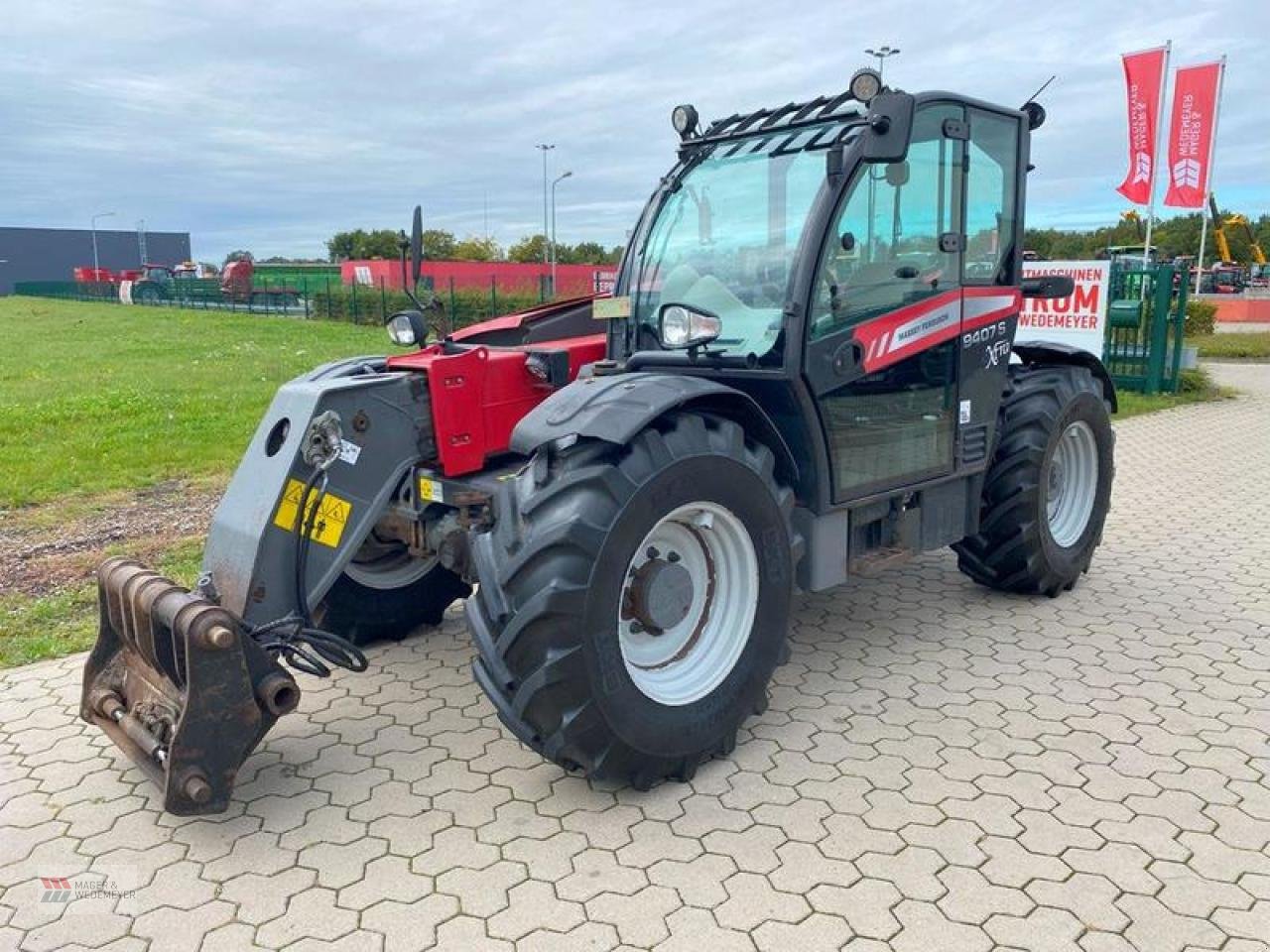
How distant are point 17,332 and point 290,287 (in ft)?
43.1

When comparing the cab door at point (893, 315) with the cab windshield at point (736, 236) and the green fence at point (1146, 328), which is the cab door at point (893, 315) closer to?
the cab windshield at point (736, 236)

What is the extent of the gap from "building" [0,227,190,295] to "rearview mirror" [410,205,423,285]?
91558mm

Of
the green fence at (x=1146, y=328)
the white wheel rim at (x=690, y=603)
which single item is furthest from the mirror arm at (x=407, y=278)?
the green fence at (x=1146, y=328)

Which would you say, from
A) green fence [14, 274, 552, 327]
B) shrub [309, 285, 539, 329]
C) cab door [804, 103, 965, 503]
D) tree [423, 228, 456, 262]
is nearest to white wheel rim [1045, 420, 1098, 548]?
cab door [804, 103, 965, 503]

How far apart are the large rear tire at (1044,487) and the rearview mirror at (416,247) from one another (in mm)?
3077

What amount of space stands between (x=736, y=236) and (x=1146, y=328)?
40.0 feet

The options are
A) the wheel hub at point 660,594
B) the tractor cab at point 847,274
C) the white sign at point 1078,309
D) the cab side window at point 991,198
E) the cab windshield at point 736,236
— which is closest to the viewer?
the wheel hub at point 660,594

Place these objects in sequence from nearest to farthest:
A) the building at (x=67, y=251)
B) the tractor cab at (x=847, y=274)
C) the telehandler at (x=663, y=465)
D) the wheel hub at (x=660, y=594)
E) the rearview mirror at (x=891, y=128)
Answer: the telehandler at (x=663, y=465), the wheel hub at (x=660, y=594), the rearview mirror at (x=891, y=128), the tractor cab at (x=847, y=274), the building at (x=67, y=251)

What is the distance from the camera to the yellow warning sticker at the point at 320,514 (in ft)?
11.8

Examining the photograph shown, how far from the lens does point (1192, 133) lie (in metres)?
15.4

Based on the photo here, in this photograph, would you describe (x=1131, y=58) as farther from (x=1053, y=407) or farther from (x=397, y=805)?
(x=397, y=805)

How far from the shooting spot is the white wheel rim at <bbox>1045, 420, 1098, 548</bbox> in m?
5.75

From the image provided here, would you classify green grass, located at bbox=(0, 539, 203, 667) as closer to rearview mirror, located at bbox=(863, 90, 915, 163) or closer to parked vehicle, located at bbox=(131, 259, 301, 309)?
rearview mirror, located at bbox=(863, 90, 915, 163)

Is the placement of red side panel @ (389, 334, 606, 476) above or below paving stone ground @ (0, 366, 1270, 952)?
above
